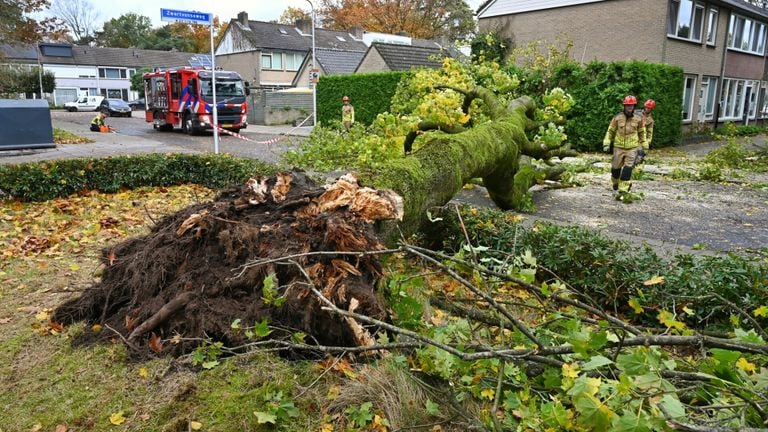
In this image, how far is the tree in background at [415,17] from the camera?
5209 cm

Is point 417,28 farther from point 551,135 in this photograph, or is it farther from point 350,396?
point 350,396

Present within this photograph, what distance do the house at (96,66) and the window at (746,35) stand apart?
49063 mm

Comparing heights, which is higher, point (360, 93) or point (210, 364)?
point (360, 93)

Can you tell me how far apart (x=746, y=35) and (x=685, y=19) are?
7300mm

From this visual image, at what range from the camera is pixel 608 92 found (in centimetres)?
1775

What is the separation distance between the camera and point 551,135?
902 centimetres

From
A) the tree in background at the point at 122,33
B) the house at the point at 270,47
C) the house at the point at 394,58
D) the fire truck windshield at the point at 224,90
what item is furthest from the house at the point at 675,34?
the tree in background at the point at 122,33

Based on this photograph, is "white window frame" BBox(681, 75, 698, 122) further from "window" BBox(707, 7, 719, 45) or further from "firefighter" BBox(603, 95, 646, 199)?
"firefighter" BBox(603, 95, 646, 199)

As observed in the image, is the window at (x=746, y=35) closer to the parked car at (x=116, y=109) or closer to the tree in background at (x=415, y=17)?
the tree in background at (x=415, y=17)

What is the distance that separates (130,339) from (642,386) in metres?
3.13

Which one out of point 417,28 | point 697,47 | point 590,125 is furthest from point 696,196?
point 417,28

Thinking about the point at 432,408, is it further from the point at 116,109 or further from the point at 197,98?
the point at 116,109

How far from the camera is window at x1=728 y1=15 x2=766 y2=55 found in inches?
993

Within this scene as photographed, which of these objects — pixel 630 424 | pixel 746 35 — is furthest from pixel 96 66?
pixel 630 424
